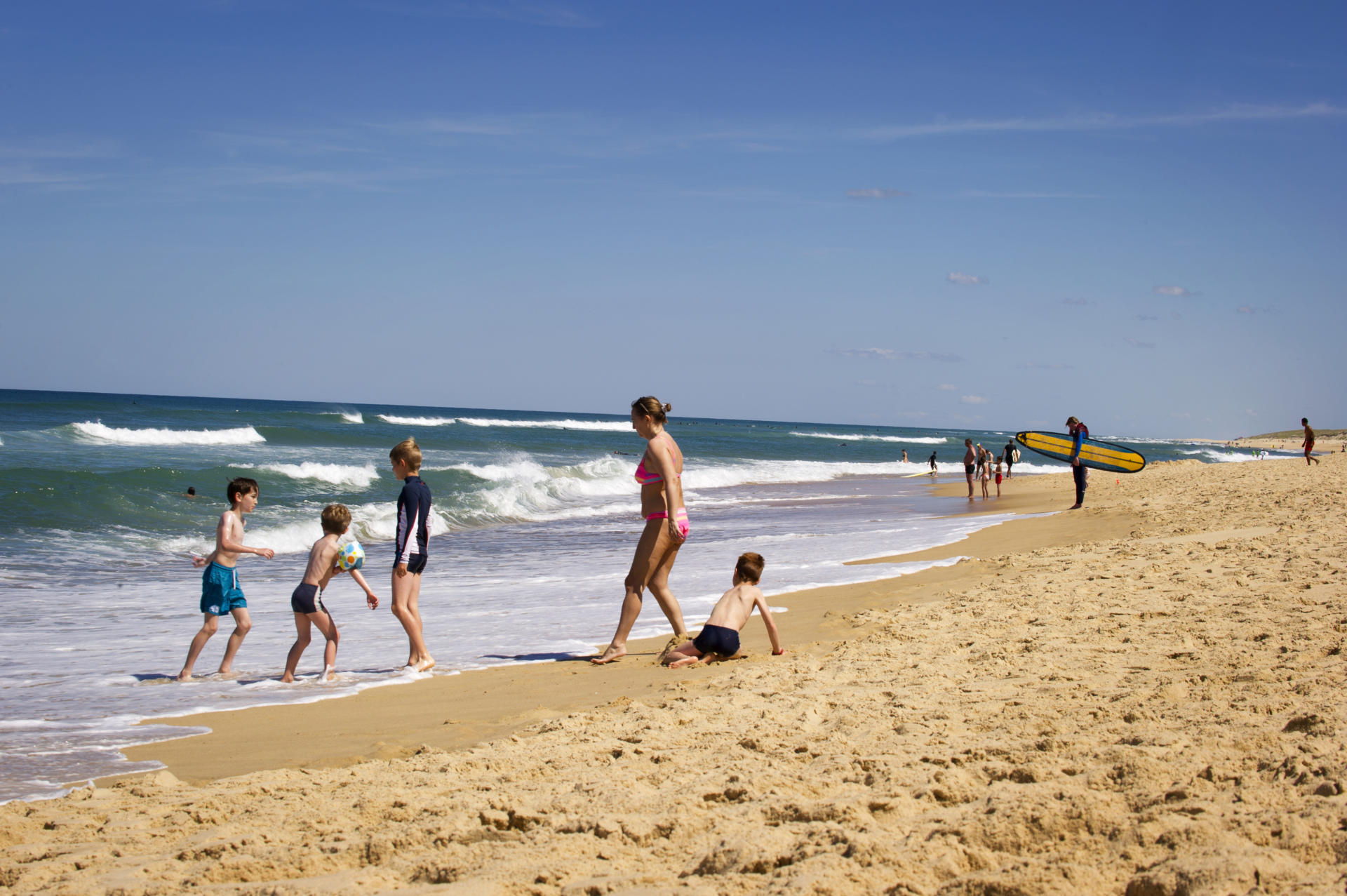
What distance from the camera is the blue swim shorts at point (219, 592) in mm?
6242

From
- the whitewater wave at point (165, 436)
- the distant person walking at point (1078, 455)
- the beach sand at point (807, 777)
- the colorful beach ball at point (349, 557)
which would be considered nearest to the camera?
the beach sand at point (807, 777)

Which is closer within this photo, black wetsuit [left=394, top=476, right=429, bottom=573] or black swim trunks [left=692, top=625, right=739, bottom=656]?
black swim trunks [left=692, top=625, right=739, bottom=656]

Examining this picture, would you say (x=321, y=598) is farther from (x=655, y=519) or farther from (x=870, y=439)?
(x=870, y=439)

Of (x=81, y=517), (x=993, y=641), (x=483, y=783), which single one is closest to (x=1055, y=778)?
(x=483, y=783)

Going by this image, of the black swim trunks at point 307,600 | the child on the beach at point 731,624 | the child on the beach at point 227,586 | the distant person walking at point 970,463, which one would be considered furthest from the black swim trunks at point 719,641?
the distant person walking at point 970,463

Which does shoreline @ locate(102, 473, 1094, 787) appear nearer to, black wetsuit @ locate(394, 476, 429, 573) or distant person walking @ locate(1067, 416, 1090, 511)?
black wetsuit @ locate(394, 476, 429, 573)

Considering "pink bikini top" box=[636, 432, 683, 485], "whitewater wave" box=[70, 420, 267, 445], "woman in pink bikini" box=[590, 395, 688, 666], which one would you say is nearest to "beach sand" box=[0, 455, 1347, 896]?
"woman in pink bikini" box=[590, 395, 688, 666]

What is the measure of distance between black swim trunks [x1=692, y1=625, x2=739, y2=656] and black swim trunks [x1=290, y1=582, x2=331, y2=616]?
2.55 m

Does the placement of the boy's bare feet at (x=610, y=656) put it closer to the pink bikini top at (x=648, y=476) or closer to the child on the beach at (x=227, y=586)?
the pink bikini top at (x=648, y=476)

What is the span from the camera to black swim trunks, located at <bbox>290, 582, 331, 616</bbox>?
19.9 feet

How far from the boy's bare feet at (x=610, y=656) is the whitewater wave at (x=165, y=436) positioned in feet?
116

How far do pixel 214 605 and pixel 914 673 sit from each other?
4.64 m

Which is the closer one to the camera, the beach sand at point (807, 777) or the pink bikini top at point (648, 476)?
the beach sand at point (807, 777)

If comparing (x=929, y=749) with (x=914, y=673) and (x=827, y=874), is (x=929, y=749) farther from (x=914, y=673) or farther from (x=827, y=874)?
(x=914, y=673)
